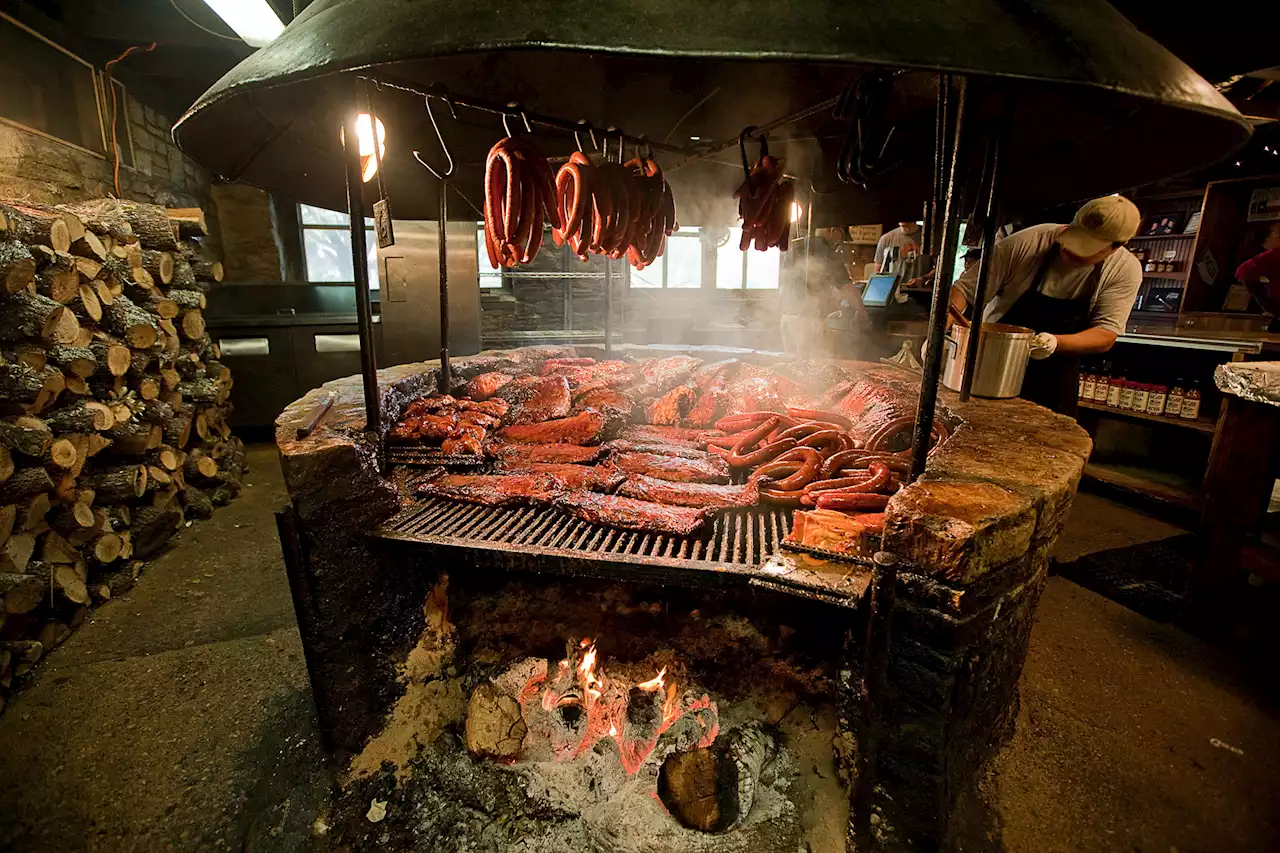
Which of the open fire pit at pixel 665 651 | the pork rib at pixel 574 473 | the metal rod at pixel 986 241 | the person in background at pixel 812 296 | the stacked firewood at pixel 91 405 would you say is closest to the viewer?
the open fire pit at pixel 665 651

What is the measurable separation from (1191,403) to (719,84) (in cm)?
531

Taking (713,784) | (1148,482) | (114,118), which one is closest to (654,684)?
(713,784)

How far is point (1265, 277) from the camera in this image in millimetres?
5391

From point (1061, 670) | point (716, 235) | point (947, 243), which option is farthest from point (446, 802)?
point (716, 235)

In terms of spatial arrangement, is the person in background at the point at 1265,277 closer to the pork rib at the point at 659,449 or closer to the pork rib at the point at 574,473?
the pork rib at the point at 659,449

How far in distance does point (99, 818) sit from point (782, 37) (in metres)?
3.69

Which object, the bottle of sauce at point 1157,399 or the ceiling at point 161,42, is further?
the bottle of sauce at point 1157,399

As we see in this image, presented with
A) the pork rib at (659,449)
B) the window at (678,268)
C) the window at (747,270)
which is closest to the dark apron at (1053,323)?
the pork rib at (659,449)

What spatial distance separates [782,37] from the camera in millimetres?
1022

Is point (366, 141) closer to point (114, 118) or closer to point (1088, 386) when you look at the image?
point (114, 118)

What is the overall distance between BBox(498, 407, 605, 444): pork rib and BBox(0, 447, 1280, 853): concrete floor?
1830 millimetres

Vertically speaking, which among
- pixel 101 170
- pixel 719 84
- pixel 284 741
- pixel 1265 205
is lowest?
pixel 284 741

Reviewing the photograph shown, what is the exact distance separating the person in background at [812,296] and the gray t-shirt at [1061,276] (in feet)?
5.51

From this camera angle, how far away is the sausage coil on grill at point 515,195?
2.91m
